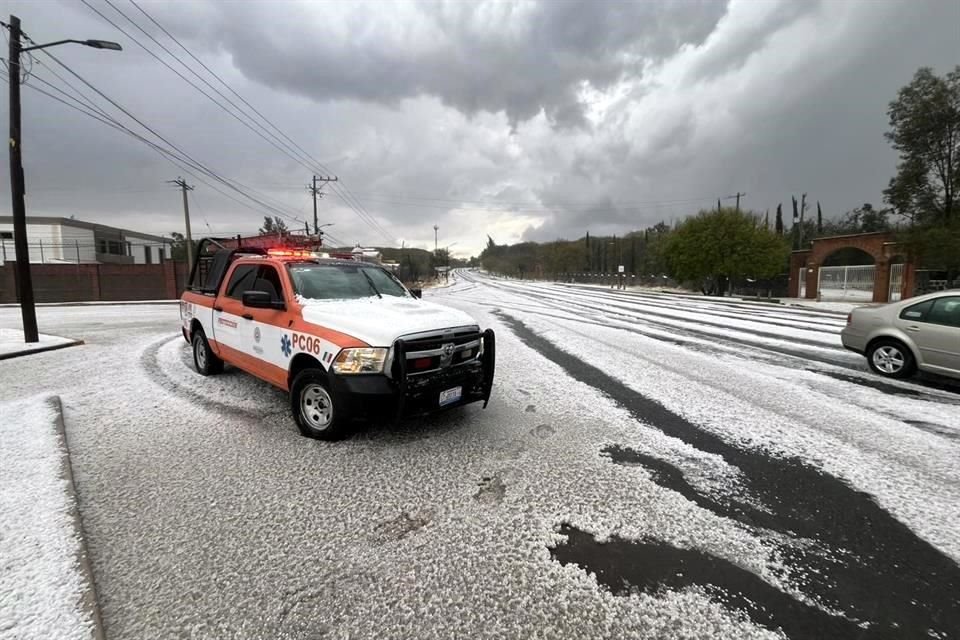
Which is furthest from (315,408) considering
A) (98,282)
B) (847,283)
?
(98,282)

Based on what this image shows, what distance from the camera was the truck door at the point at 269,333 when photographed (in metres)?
4.70

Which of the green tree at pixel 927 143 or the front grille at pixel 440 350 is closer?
the front grille at pixel 440 350

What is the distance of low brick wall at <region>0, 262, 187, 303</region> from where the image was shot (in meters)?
28.7

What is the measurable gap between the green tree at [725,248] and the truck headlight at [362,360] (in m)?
35.4

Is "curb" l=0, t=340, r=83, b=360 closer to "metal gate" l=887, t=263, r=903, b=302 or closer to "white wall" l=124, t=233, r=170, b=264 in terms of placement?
"metal gate" l=887, t=263, r=903, b=302

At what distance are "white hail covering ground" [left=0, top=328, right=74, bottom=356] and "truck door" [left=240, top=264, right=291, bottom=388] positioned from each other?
7283 millimetres

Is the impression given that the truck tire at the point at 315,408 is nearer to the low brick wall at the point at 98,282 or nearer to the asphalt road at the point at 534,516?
the asphalt road at the point at 534,516

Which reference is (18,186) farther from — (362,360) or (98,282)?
(98,282)

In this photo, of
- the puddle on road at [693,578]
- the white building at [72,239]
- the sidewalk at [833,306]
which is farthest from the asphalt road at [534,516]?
the white building at [72,239]

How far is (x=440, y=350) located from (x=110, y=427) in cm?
381

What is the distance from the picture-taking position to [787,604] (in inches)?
89.9

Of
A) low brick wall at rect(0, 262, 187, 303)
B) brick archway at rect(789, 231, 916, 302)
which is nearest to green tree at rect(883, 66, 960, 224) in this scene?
brick archway at rect(789, 231, 916, 302)

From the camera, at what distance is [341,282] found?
5.38 metres

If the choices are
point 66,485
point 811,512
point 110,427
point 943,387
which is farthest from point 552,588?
point 943,387
